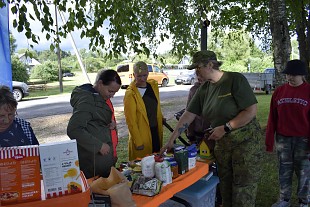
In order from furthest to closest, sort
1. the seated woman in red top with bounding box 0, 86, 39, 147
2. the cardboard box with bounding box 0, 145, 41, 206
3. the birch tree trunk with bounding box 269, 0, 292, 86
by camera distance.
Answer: the birch tree trunk with bounding box 269, 0, 292, 86 < the seated woman in red top with bounding box 0, 86, 39, 147 < the cardboard box with bounding box 0, 145, 41, 206

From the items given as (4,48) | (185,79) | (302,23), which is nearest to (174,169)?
(4,48)

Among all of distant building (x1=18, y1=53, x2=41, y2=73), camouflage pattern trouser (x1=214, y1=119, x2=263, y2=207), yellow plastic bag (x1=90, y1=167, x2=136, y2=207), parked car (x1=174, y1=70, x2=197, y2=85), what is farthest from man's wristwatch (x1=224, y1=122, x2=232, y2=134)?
parked car (x1=174, y1=70, x2=197, y2=85)

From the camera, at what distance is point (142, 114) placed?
329cm

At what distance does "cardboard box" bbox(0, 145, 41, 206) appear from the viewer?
4.71 feet

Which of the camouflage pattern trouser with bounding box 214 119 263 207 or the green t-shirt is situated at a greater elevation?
the green t-shirt

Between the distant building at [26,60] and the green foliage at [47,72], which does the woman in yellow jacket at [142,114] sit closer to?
the distant building at [26,60]

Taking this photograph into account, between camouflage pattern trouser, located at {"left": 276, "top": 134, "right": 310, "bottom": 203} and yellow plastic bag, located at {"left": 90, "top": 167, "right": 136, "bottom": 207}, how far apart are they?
6.60 feet

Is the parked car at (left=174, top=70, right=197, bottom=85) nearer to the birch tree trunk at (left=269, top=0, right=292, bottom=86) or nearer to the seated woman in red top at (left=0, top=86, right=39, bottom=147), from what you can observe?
the birch tree trunk at (left=269, top=0, right=292, bottom=86)

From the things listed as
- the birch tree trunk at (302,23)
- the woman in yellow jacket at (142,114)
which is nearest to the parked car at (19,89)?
the birch tree trunk at (302,23)

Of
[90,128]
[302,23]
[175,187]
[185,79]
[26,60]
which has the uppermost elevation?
[302,23]

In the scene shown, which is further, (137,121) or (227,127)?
(137,121)

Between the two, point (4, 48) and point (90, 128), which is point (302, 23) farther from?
point (4, 48)

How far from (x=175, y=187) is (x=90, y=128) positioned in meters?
0.79

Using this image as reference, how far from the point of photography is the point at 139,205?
1.81m
